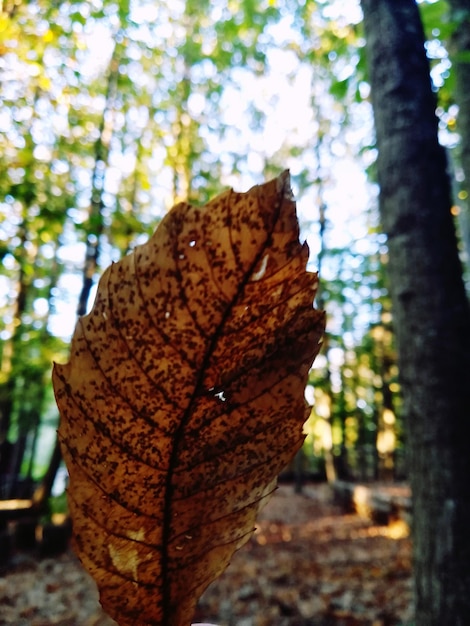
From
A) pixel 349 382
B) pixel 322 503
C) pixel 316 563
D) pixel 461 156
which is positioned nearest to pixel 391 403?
pixel 349 382

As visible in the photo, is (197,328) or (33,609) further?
(33,609)

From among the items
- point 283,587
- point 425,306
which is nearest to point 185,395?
point 425,306

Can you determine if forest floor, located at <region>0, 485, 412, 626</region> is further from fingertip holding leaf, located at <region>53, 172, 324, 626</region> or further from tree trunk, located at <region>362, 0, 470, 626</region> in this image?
fingertip holding leaf, located at <region>53, 172, 324, 626</region>

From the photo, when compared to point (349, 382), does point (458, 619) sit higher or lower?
lower

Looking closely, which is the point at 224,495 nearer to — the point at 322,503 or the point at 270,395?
the point at 270,395

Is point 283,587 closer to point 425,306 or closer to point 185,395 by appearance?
point 425,306

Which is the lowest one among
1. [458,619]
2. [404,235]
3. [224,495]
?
[458,619]

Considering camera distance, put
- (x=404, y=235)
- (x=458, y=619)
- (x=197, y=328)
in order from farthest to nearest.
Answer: (x=404, y=235)
(x=458, y=619)
(x=197, y=328)
